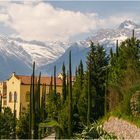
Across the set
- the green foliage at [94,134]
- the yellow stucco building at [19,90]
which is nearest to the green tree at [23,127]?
the yellow stucco building at [19,90]

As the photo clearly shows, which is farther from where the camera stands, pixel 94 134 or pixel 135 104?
pixel 94 134

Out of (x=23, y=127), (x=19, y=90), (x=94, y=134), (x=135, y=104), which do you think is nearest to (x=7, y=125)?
(x=23, y=127)

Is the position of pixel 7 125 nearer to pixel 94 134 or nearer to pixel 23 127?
pixel 23 127

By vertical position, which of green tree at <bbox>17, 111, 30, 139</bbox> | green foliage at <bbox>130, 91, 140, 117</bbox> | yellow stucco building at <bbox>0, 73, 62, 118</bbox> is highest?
yellow stucco building at <bbox>0, 73, 62, 118</bbox>

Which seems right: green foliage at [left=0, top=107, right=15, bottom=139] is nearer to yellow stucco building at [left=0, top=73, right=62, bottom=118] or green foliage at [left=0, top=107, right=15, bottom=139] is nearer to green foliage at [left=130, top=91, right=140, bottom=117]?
yellow stucco building at [left=0, top=73, right=62, bottom=118]

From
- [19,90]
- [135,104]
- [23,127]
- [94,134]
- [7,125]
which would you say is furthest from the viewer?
[19,90]

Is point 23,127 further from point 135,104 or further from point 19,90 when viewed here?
point 135,104

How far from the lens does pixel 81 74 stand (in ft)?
195

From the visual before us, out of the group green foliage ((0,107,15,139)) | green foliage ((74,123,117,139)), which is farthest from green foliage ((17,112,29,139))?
green foliage ((74,123,117,139))

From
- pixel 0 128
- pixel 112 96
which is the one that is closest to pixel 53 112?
pixel 0 128

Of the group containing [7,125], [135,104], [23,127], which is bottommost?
[23,127]

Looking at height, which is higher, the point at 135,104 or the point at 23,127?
the point at 135,104

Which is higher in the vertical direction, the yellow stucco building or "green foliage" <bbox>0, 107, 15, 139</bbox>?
the yellow stucco building

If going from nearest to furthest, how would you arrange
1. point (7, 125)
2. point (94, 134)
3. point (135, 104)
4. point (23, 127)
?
point (135, 104) < point (94, 134) < point (23, 127) < point (7, 125)
